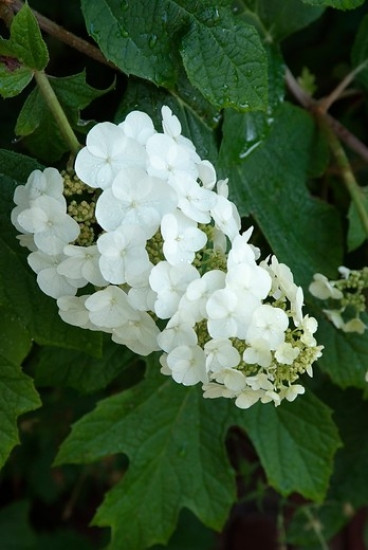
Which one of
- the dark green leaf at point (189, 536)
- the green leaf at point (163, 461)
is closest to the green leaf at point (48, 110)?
the green leaf at point (163, 461)

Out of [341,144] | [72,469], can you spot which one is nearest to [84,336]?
[341,144]

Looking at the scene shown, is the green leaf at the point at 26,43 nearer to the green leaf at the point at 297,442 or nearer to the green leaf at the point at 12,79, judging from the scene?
the green leaf at the point at 12,79

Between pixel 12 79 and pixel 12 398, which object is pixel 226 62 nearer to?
pixel 12 79

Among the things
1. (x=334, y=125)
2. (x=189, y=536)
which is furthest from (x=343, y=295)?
(x=189, y=536)

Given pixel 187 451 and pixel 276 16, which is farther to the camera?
pixel 187 451

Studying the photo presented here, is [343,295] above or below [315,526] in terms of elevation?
above

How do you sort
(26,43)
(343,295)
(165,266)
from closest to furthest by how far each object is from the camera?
1. (165,266)
2. (26,43)
3. (343,295)
